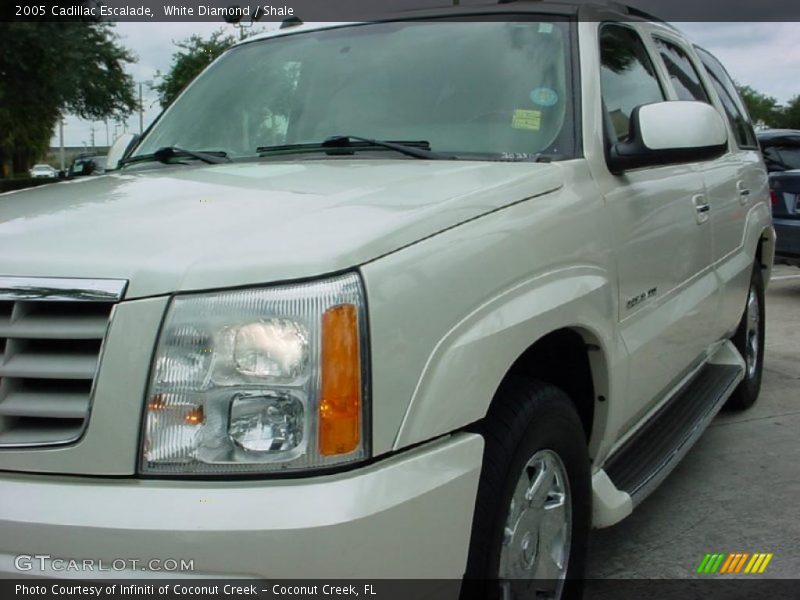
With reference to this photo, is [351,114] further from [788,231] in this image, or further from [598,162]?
[788,231]

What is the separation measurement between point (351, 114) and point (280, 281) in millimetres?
1538

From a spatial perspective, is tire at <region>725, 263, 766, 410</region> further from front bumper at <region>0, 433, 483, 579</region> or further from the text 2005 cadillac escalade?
front bumper at <region>0, 433, 483, 579</region>

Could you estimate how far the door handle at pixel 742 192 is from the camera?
465cm

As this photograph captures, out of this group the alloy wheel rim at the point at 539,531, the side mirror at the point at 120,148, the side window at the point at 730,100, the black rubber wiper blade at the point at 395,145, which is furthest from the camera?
the side window at the point at 730,100

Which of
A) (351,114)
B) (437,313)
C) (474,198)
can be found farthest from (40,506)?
(351,114)

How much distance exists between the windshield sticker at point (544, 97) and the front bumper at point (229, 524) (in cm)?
157

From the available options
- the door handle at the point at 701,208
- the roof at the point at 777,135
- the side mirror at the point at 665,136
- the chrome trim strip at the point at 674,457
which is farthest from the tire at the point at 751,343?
the roof at the point at 777,135

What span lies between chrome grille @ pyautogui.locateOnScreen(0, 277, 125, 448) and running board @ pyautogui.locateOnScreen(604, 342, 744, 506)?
1830mm

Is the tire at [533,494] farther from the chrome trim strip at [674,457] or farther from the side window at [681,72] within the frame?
the side window at [681,72]

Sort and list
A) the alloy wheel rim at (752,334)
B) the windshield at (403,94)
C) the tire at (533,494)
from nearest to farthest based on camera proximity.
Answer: the tire at (533,494) < the windshield at (403,94) < the alloy wheel rim at (752,334)

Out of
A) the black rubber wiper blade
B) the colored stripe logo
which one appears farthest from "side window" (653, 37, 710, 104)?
the colored stripe logo

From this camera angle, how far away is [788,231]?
29.6ft

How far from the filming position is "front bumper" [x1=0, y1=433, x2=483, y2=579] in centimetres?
169

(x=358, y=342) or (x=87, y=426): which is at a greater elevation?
(x=358, y=342)
